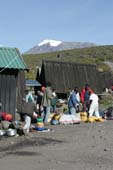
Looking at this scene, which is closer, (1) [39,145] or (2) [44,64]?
(1) [39,145]

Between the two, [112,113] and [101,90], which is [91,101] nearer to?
[112,113]

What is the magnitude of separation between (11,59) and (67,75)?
2677 cm

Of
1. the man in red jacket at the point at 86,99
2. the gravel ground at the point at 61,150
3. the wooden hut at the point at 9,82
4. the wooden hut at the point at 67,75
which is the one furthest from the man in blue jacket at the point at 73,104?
the wooden hut at the point at 67,75

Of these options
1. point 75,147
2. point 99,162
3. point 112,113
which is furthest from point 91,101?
point 99,162

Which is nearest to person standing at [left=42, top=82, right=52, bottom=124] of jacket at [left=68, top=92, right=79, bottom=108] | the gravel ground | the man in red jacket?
jacket at [left=68, top=92, right=79, bottom=108]

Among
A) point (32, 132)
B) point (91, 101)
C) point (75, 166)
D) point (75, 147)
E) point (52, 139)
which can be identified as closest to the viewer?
point (75, 166)

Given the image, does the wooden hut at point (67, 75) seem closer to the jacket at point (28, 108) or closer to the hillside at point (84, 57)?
the hillside at point (84, 57)

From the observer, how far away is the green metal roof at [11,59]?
76.4 ft

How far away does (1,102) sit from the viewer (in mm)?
23516

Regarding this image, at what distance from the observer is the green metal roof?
23286mm

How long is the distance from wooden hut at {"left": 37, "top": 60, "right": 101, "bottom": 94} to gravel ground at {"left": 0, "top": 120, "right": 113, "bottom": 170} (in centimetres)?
2873

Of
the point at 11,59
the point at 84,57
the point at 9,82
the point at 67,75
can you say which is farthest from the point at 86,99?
the point at 84,57

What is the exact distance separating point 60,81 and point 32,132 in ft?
97.2

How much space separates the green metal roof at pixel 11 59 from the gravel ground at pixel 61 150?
181 inches
